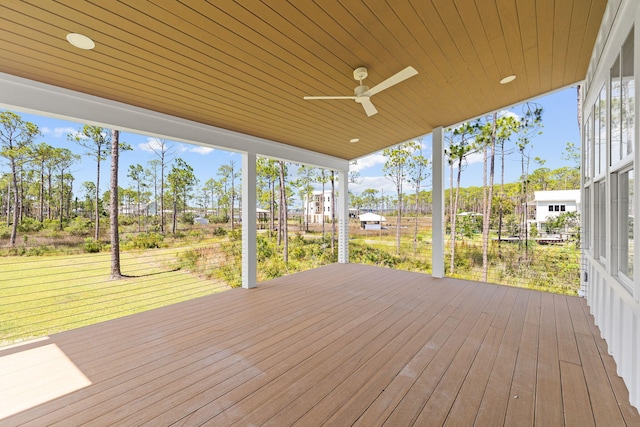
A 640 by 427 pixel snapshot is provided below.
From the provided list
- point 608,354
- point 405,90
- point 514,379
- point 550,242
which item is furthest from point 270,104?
point 550,242

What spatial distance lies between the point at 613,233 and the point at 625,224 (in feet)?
0.76

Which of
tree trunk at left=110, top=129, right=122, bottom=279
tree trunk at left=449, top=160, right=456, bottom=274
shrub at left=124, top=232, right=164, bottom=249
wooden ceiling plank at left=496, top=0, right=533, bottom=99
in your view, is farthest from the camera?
tree trunk at left=449, top=160, right=456, bottom=274

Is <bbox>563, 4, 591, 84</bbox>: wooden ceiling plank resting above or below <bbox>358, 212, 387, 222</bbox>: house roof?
above

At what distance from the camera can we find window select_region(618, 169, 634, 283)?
176 cm

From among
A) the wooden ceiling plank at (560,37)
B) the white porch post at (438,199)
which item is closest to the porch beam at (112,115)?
the white porch post at (438,199)

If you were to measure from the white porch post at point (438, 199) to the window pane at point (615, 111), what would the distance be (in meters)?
2.48

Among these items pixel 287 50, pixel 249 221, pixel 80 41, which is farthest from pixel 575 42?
pixel 249 221

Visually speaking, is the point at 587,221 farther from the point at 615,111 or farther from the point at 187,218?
the point at 187,218

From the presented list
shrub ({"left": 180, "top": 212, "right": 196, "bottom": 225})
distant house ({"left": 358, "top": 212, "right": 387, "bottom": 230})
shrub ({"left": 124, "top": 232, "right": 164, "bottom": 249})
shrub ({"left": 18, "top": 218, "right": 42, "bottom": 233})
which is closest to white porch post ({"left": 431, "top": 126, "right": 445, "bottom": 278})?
distant house ({"left": 358, "top": 212, "right": 387, "bottom": 230})

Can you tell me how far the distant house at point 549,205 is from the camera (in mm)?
4265

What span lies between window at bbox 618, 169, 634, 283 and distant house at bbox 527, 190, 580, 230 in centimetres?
270

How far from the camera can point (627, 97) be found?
5.64ft

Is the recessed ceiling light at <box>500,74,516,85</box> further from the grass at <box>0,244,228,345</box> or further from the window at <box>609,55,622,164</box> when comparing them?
the grass at <box>0,244,228,345</box>

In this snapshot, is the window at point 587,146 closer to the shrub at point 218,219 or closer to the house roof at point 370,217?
A: the house roof at point 370,217
